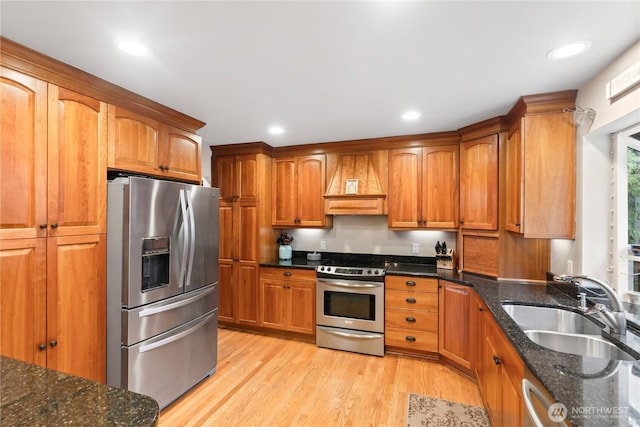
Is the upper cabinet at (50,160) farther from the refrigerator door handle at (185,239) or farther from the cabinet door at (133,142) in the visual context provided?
the refrigerator door handle at (185,239)

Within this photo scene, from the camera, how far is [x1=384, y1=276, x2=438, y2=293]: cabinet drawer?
2979mm

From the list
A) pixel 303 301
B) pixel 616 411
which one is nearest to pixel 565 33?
pixel 616 411

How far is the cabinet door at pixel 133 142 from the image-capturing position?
2.05m

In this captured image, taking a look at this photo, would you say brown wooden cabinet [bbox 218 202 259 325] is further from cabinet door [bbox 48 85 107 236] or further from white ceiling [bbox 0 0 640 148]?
cabinet door [bbox 48 85 107 236]

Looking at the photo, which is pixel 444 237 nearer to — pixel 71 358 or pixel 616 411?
pixel 616 411

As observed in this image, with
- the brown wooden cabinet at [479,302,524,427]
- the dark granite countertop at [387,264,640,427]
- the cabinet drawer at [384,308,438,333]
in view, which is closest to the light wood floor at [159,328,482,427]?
the cabinet drawer at [384,308,438,333]

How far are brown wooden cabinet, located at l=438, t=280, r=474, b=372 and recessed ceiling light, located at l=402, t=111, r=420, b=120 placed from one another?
1.63 meters

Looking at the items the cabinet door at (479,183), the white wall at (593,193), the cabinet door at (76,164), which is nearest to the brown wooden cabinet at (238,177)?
the cabinet door at (76,164)

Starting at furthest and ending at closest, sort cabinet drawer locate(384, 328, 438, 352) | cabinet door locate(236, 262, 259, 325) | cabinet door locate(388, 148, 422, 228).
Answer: cabinet door locate(236, 262, 259, 325)
cabinet door locate(388, 148, 422, 228)
cabinet drawer locate(384, 328, 438, 352)

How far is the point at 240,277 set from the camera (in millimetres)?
3727

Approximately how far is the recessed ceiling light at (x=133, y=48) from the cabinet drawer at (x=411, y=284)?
278 cm

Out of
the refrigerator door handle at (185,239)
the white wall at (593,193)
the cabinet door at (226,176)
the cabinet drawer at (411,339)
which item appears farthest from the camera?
the cabinet door at (226,176)

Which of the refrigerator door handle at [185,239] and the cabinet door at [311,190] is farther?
the cabinet door at [311,190]

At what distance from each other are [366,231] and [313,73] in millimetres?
2380
